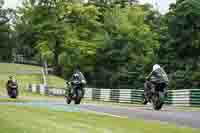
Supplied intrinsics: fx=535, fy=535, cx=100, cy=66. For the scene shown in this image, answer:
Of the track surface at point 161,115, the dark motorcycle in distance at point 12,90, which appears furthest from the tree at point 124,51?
the track surface at point 161,115

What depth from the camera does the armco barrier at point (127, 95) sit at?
27388 mm

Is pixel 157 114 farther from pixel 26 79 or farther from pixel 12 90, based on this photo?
pixel 26 79

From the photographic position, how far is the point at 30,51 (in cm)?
11144

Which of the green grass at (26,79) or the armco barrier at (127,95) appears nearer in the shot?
the armco barrier at (127,95)

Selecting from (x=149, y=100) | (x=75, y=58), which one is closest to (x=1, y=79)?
(x=75, y=58)

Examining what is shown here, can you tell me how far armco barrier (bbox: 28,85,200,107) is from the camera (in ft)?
89.9

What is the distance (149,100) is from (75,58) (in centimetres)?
4721

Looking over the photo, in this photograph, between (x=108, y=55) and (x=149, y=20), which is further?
(x=149, y=20)

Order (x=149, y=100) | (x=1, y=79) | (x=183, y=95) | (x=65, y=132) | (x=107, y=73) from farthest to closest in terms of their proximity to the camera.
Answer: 1. (x=1, y=79)
2. (x=107, y=73)
3. (x=183, y=95)
4. (x=149, y=100)
5. (x=65, y=132)

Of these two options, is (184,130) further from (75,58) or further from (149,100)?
(75,58)

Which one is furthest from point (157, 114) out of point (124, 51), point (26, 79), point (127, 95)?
point (26, 79)

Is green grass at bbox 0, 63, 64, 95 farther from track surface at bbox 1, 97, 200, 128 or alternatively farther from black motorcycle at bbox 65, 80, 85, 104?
track surface at bbox 1, 97, 200, 128

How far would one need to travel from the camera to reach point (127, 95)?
37375 millimetres

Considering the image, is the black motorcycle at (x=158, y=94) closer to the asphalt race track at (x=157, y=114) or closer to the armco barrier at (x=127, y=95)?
the asphalt race track at (x=157, y=114)
